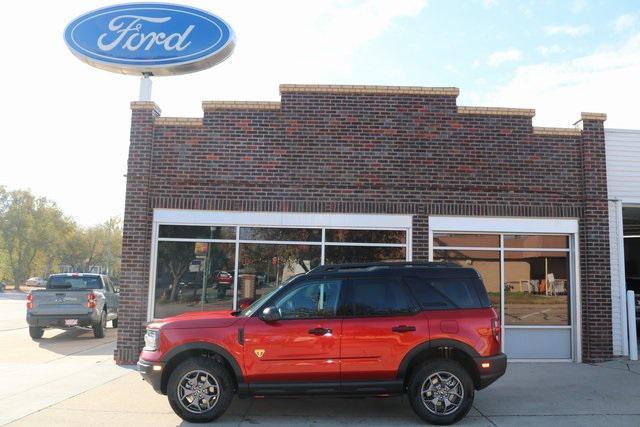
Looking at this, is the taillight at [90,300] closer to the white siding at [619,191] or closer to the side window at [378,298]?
the side window at [378,298]

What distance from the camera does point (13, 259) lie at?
5950 centimetres

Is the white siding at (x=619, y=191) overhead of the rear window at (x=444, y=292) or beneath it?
overhead

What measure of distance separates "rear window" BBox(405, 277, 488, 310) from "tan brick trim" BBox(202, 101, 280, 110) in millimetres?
5557

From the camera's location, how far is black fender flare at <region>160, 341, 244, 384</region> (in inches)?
266

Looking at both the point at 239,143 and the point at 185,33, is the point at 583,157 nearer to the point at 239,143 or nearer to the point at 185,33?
the point at 239,143

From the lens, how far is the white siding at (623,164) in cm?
1159

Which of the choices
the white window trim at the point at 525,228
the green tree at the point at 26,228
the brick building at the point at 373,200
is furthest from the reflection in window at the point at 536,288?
the green tree at the point at 26,228

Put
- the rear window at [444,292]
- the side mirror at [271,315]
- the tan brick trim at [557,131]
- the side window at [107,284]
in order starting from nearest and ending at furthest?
the side mirror at [271,315] < the rear window at [444,292] < the tan brick trim at [557,131] < the side window at [107,284]

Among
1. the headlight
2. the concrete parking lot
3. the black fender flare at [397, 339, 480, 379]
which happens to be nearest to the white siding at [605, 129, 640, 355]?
the concrete parking lot

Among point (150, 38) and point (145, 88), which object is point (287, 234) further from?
point (150, 38)

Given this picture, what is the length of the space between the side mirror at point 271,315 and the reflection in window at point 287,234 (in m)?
4.49

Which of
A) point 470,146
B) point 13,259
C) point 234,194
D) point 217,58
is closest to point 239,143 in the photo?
point 234,194

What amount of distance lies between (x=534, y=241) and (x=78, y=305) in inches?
442

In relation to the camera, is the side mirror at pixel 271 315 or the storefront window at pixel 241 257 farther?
the storefront window at pixel 241 257
